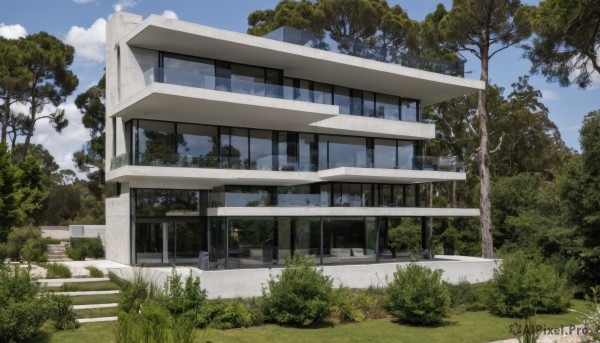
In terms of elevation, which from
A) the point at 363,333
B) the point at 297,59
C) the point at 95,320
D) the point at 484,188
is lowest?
the point at 363,333

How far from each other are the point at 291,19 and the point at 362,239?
1684 cm

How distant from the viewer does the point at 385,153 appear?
3022 centimetres

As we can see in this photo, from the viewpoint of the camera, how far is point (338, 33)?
127 feet

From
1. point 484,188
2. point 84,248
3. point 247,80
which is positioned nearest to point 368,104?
point 247,80

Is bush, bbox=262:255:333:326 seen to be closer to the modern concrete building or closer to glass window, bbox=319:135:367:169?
the modern concrete building

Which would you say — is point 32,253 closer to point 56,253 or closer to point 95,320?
point 56,253

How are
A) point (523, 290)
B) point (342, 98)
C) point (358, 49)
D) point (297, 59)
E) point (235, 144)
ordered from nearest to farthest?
point (523, 290), point (297, 59), point (235, 144), point (358, 49), point (342, 98)

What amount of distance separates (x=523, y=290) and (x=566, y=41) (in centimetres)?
1383

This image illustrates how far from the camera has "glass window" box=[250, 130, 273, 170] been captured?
2491cm

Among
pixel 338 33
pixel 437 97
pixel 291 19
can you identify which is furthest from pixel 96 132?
pixel 437 97

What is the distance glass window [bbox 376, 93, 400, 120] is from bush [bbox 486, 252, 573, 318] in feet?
38.6

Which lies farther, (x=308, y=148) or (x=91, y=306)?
(x=308, y=148)

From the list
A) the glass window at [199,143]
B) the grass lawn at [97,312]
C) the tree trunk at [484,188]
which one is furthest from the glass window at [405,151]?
the grass lawn at [97,312]

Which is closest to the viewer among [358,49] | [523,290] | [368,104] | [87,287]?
[87,287]
